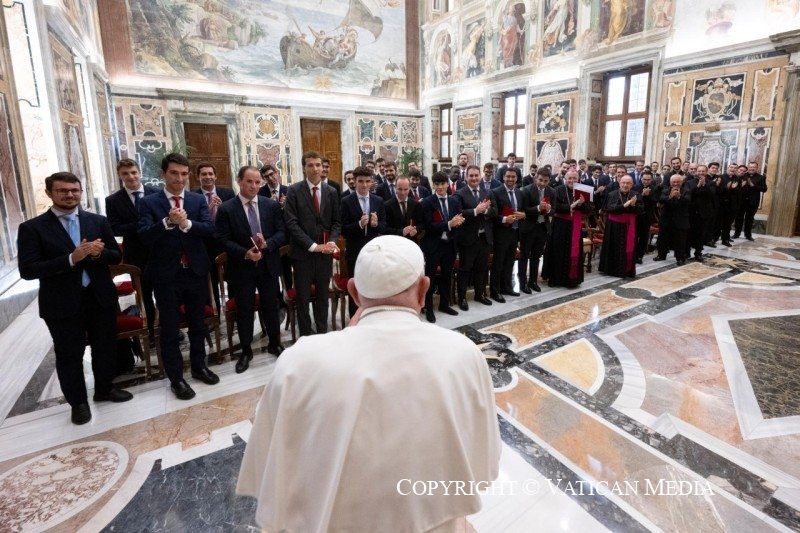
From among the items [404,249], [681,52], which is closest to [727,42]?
[681,52]

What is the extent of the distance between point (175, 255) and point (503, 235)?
13.3 ft

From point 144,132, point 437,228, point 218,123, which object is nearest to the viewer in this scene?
point 437,228

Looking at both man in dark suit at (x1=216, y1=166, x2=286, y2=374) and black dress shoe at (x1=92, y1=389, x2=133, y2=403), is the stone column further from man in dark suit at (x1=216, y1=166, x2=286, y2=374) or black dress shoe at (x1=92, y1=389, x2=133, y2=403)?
black dress shoe at (x1=92, y1=389, x2=133, y2=403)

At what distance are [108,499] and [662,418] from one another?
3657 mm

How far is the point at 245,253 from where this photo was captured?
3.67 metres

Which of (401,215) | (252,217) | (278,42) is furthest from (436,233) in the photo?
(278,42)

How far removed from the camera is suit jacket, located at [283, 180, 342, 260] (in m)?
4.04

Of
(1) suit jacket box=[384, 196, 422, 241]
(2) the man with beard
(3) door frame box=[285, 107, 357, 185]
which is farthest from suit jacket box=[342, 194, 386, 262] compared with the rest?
(3) door frame box=[285, 107, 357, 185]

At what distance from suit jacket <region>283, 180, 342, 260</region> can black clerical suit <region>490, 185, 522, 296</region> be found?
2.34 m

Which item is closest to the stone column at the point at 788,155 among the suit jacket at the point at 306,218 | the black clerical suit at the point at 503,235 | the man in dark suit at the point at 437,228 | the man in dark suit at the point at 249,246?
the black clerical suit at the point at 503,235

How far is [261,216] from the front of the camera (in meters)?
3.88

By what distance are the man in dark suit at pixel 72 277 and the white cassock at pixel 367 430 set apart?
2.45 metres

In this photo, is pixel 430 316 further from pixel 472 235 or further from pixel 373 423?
pixel 373 423

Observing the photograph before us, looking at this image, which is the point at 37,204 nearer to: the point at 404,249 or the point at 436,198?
the point at 436,198
